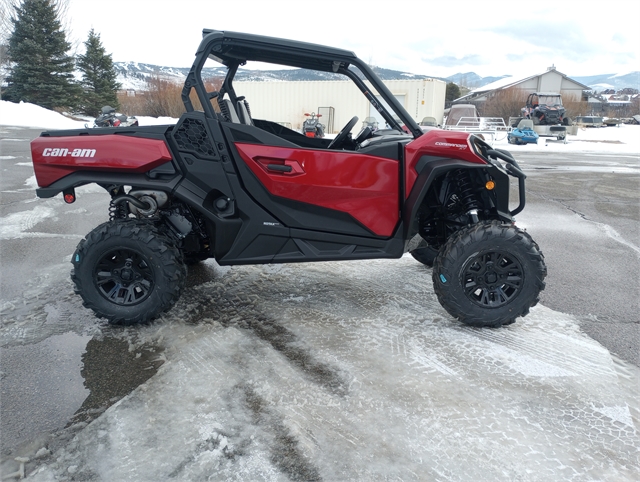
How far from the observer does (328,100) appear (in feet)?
33.1

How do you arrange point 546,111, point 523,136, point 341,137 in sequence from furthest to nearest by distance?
1. point 546,111
2. point 523,136
3. point 341,137

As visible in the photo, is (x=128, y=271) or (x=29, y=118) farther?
(x=29, y=118)

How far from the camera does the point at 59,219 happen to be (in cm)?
625

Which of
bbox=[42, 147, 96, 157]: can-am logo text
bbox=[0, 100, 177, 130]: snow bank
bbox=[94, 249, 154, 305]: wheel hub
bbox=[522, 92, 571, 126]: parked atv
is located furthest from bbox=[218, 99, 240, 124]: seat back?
bbox=[522, 92, 571, 126]: parked atv

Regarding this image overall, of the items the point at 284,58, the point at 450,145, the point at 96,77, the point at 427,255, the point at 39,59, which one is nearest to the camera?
the point at 450,145

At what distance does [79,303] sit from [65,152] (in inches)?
45.2

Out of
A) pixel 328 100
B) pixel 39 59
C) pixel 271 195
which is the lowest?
pixel 271 195

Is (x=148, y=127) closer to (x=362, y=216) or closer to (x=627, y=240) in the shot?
(x=362, y=216)

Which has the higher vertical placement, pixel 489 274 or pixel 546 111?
pixel 546 111

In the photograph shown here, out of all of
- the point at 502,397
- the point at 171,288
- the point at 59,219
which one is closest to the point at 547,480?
the point at 502,397

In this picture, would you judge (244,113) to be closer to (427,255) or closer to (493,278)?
(427,255)

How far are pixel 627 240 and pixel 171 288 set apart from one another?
17.1 feet

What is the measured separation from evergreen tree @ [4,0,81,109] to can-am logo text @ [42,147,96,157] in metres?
29.8

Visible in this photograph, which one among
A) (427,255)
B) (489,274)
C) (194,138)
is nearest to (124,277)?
(194,138)
